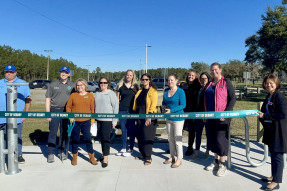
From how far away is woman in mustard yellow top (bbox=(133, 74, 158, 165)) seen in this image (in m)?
4.28

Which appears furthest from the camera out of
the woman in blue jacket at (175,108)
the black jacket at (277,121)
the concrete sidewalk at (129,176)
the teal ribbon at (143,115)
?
the woman in blue jacket at (175,108)

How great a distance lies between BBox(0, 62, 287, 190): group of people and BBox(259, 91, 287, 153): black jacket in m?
0.01

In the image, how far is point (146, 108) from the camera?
4.31 meters

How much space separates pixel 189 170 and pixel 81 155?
2.25 m

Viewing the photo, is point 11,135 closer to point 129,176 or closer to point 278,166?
point 129,176

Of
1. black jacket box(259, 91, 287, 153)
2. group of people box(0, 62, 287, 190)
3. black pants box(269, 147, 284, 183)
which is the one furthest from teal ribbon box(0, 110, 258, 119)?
black pants box(269, 147, 284, 183)

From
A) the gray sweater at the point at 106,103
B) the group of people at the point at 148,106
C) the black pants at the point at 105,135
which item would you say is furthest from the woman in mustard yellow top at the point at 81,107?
the black pants at the point at 105,135

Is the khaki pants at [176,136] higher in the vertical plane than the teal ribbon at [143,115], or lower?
lower

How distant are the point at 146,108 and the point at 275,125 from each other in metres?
2.10

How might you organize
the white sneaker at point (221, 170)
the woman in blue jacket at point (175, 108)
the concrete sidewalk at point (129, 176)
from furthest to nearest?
the woman in blue jacket at point (175, 108) < the white sneaker at point (221, 170) < the concrete sidewalk at point (129, 176)

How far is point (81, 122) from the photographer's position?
13.8 ft

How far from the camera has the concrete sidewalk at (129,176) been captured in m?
3.41

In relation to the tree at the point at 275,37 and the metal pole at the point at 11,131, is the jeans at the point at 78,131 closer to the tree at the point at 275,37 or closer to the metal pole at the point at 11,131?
the metal pole at the point at 11,131

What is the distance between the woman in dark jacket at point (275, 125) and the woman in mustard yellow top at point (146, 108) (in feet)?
6.01
